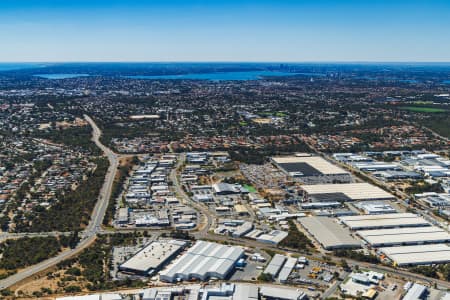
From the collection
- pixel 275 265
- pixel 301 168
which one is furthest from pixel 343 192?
pixel 275 265

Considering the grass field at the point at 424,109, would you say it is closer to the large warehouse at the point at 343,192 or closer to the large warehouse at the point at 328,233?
the large warehouse at the point at 343,192

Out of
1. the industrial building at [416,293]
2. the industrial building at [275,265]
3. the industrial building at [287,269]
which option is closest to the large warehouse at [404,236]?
the industrial building at [416,293]

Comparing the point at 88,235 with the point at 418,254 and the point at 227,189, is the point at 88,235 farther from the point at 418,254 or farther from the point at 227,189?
the point at 418,254

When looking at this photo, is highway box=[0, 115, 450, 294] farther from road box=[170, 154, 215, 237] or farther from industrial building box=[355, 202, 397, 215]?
industrial building box=[355, 202, 397, 215]

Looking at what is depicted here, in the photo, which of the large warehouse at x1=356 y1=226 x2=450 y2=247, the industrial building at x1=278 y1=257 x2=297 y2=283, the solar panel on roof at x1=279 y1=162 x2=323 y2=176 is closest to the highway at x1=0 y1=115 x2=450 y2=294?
the industrial building at x1=278 y1=257 x2=297 y2=283

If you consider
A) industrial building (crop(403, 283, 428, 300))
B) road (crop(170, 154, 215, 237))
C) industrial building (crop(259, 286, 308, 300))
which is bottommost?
road (crop(170, 154, 215, 237))

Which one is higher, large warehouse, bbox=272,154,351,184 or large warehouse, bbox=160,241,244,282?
large warehouse, bbox=160,241,244,282

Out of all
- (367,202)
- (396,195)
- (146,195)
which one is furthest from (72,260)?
(396,195)
